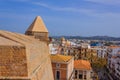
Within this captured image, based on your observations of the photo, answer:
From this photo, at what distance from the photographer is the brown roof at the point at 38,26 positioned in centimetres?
2994

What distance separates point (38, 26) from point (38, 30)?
3.82 ft

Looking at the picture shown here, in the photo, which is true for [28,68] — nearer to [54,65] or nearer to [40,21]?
[40,21]

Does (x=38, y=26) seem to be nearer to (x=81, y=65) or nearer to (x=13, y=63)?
(x=13, y=63)

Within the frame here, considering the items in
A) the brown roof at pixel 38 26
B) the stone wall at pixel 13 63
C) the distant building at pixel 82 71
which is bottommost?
the distant building at pixel 82 71

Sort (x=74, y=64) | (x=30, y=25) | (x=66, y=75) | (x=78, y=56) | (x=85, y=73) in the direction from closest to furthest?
1. (x=30, y=25)
2. (x=66, y=75)
3. (x=85, y=73)
4. (x=74, y=64)
5. (x=78, y=56)

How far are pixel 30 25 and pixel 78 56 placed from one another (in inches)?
2413

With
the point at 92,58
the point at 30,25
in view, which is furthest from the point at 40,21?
the point at 92,58

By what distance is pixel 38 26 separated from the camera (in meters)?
31.2

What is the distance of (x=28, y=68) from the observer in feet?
26.3

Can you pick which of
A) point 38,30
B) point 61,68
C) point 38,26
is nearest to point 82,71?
point 61,68

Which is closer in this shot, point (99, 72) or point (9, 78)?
point (9, 78)

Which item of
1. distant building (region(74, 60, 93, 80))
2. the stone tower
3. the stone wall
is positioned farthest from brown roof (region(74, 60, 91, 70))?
the stone wall

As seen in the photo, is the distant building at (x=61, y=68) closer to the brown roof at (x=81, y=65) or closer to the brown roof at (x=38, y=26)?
the brown roof at (x=81, y=65)

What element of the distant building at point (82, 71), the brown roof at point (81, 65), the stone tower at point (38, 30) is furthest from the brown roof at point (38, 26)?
the brown roof at point (81, 65)
